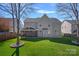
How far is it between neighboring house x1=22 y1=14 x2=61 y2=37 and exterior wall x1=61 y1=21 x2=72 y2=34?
0.06 m

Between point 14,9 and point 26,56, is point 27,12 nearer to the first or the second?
point 14,9

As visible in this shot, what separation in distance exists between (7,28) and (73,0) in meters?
1.01

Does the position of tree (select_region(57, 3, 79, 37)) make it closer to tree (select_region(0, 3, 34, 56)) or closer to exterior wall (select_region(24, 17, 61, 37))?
exterior wall (select_region(24, 17, 61, 37))

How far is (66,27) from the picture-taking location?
4.09 metres

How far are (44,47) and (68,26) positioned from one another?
45cm

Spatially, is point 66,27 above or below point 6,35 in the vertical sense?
above

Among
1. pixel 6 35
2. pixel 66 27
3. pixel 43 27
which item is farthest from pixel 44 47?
pixel 6 35

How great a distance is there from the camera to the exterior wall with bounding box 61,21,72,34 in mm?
4077

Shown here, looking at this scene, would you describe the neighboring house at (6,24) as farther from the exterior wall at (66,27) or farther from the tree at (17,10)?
the exterior wall at (66,27)

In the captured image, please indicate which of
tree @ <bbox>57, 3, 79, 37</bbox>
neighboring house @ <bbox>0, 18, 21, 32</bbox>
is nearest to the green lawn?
neighboring house @ <bbox>0, 18, 21, 32</bbox>

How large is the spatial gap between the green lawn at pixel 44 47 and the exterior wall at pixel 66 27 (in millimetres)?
100

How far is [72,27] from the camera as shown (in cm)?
411

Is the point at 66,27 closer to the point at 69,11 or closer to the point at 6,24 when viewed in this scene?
the point at 69,11

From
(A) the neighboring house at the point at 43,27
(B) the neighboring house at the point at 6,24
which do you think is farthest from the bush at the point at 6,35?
(A) the neighboring house at the point at 43,27
